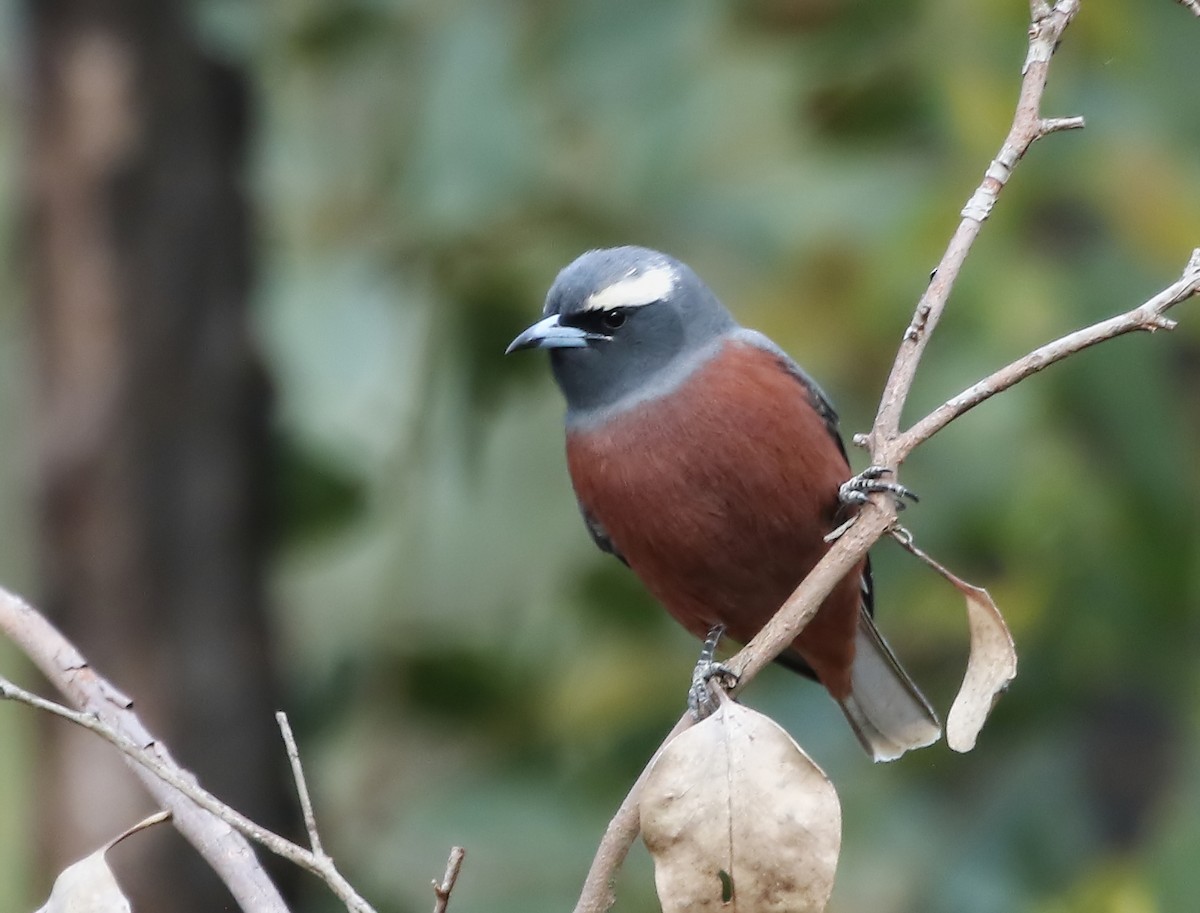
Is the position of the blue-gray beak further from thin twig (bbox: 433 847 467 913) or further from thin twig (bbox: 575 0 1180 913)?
thin twig (bbox: 433 847 467 913)

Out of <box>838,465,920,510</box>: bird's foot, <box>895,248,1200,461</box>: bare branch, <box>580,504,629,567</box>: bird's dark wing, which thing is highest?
<box>895,248,1200,461</box>: bare branch

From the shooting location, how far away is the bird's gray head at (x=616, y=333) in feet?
13.9

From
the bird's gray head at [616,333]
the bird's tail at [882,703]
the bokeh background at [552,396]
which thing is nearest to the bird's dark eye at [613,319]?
the bird's gray head at [616,333]

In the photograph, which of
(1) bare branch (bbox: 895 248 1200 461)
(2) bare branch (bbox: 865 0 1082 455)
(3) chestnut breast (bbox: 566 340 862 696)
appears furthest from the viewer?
(3) chestnut breast (bbox: 566 340 862 696)

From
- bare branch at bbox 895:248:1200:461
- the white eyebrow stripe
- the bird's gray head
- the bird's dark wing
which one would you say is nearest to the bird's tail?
the bird's dark wing

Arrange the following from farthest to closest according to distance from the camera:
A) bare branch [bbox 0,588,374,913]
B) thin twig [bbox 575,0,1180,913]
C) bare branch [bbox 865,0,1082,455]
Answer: bare branch [bbox 865,0,1082,455] < thin twig [bbox 575,0,1180,913] < bare branch [bbox 0,588,374,913]

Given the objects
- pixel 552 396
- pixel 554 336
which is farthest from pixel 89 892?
pixel 552 396

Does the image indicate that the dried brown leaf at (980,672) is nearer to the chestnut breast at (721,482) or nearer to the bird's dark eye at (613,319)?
the chestnut breast at (721,482)

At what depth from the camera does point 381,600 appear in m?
5.70

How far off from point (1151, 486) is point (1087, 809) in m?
1.11

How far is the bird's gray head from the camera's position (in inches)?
166

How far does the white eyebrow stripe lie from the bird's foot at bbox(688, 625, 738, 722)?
2.84ft

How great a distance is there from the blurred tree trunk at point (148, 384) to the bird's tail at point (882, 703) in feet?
6.10

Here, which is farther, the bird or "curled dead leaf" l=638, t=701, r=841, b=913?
the bird
